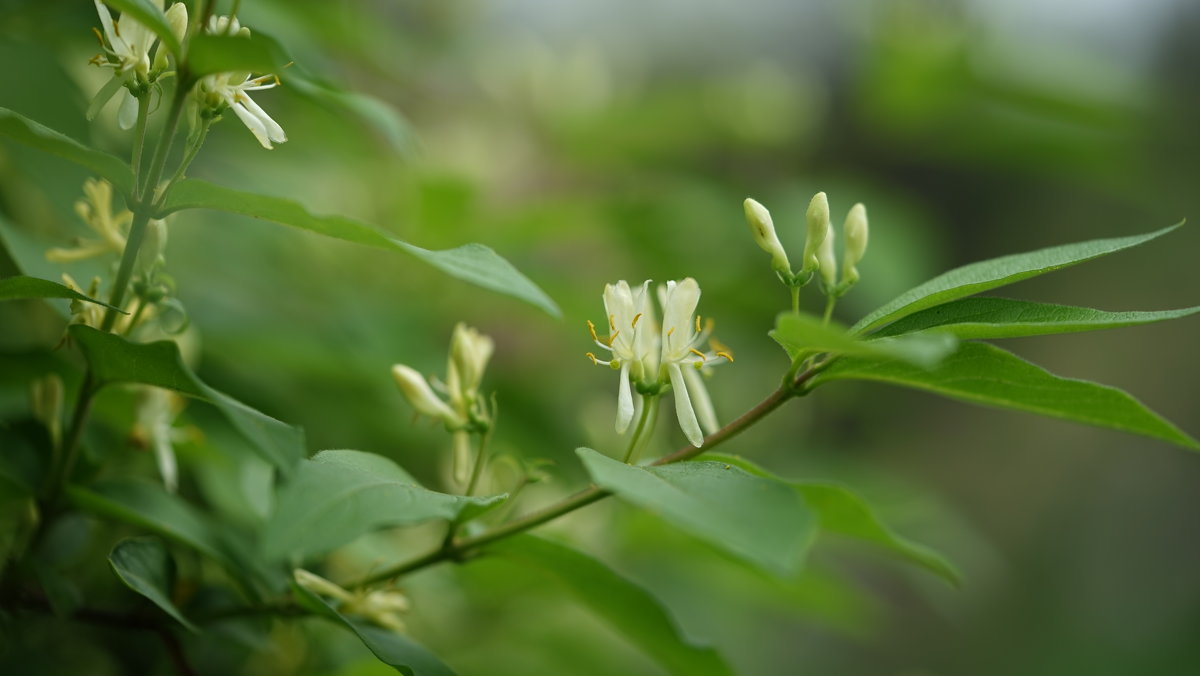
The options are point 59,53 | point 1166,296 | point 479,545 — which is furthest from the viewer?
point 1166,296

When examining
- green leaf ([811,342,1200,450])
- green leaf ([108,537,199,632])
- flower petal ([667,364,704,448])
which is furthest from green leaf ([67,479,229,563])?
green leaf ([811,342,1200,450])

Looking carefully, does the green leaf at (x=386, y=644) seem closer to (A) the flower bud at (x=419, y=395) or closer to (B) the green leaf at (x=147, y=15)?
(A) the flower bud at (x=419, y=395)

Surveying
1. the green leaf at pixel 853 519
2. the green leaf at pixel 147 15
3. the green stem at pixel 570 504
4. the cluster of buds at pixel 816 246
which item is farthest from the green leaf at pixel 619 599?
the green leaf at pixel 147 15

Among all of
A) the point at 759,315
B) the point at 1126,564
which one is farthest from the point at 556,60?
the point at 1126,564

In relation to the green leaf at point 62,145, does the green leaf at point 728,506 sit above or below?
below

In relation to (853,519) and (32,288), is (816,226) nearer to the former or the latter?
(853,519)

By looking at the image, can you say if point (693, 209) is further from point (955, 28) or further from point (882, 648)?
point (882, 648)

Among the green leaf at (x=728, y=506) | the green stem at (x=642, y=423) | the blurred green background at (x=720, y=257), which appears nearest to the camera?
the green leaf at (x=728, y=506)
